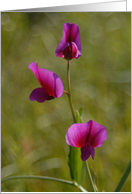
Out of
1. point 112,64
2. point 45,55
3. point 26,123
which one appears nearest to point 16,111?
point 26,123

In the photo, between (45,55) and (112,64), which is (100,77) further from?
(45,55)

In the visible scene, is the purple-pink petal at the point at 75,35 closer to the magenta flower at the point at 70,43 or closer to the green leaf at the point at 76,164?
the magenta flower at the point at 70,43

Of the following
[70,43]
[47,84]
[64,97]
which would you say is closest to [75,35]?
[70,43]

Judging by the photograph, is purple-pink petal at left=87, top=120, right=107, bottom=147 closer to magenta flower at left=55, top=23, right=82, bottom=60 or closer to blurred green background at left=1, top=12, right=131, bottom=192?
magenta flower at left=55, top=23, right=82, bottom=60

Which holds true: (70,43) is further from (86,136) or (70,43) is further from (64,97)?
(64,97)

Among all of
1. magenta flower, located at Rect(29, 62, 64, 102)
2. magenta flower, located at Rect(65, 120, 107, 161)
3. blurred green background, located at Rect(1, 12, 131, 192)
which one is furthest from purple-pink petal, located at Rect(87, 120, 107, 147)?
blurred green background, located at Rect(1, 12, 131, 192)

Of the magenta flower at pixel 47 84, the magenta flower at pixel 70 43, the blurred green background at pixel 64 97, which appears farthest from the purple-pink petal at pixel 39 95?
the blurred green background at pixel 64 97
